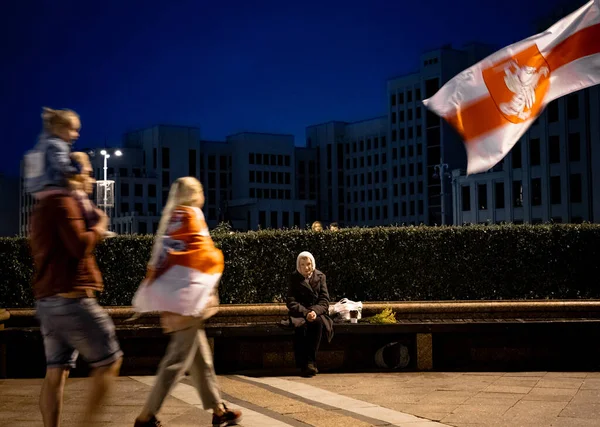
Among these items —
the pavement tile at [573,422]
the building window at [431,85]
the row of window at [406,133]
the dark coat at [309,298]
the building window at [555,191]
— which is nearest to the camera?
the pavement tile at [573,422]

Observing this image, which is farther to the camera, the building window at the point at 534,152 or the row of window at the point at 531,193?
the building window at the point at 534,152

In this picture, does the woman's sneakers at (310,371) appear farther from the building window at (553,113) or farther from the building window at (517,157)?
the building window at (517,157)

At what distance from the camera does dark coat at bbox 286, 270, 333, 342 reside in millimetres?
11852

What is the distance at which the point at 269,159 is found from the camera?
15525cm

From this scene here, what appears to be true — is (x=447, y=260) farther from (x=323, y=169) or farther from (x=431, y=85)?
(x=323, y=169)

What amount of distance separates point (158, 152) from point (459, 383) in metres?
133

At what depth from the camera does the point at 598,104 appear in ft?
234

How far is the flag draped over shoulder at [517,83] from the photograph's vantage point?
759cm

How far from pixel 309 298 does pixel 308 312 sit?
0.31m

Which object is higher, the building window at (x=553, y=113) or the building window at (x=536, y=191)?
the building window at (x=553, y=113)

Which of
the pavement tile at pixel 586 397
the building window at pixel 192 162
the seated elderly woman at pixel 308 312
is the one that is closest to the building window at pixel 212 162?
the building window at pixel 192 162

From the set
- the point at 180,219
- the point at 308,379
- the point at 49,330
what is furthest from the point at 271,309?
the point at 49,330

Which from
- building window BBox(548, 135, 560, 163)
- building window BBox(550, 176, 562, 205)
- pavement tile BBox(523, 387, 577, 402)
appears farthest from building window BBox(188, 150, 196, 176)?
pavement tile BBox(523, 387, 577, 402)

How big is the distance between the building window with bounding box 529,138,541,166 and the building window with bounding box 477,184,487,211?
6.13m
